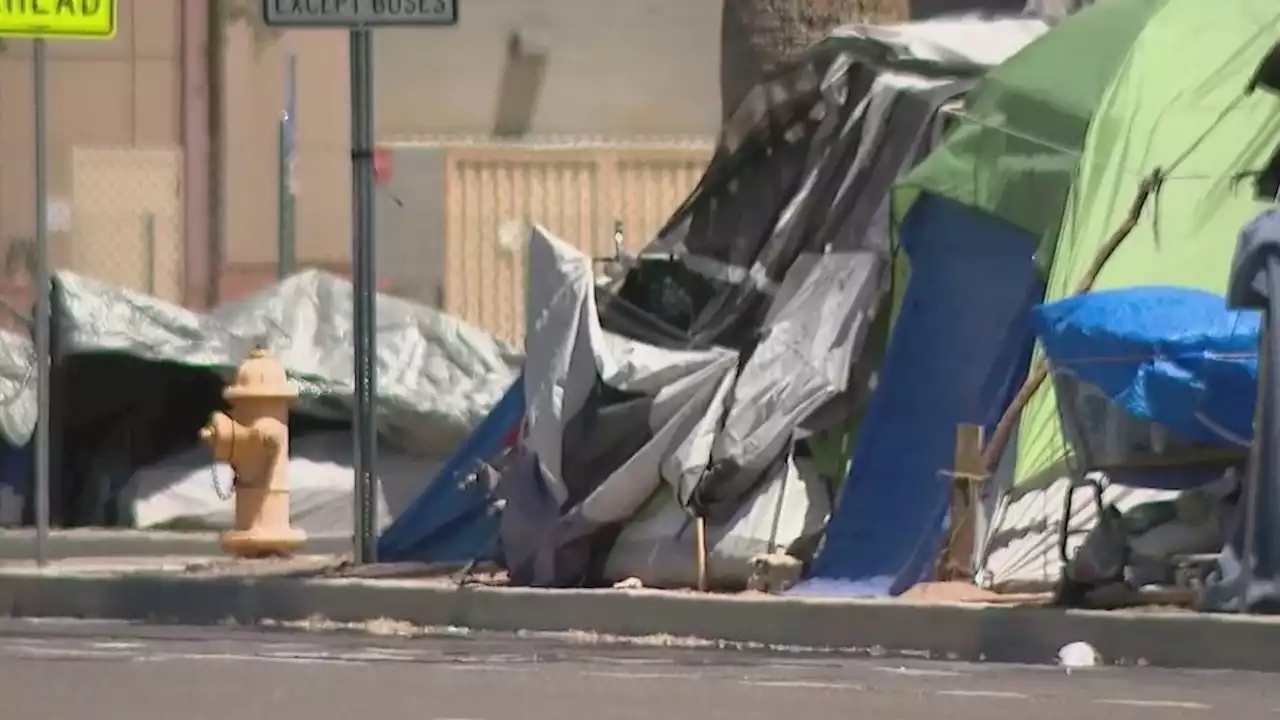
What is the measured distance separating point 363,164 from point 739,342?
6.35 feet

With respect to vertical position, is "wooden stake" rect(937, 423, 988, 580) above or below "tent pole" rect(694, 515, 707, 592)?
above

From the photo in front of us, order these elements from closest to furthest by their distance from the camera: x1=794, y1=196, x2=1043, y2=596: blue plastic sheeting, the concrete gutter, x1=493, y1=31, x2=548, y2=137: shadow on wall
→ x1=794, y1=196, x2=1043, y2=596: blue plastic sheeting, the concrete gutter, x1=493, y1=31, x2=548, y2=137: shadow on wall

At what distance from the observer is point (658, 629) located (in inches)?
441

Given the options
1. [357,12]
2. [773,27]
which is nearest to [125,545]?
[357,12]

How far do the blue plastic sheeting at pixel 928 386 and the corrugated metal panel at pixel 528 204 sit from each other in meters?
10.8

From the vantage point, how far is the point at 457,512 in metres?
13.7

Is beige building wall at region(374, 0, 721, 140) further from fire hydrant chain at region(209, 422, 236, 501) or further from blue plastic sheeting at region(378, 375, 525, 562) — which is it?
blue plastic sheeting at region(378, 375, 525, 562)

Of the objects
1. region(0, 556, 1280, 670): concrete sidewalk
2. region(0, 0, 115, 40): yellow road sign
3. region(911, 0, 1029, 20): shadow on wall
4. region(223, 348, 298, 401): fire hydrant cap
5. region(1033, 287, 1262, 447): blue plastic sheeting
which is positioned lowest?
region(0, 556, 1280, 670): concrete sidewalk

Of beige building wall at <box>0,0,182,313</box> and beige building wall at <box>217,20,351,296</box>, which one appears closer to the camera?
beige building wall at <box>0,0,182,313</box>

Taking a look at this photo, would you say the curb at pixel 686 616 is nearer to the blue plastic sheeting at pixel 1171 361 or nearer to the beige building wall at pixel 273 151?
the blue plastic sheeting at pixel 1171 361

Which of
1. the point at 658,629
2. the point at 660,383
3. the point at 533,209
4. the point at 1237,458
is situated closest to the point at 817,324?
the point at 660,383

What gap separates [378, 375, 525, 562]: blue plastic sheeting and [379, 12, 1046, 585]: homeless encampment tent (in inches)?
22.0

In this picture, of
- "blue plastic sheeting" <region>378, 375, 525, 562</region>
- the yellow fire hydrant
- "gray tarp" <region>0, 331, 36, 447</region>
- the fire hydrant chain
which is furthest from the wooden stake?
"gray tarp" <region>0, 331, 36, 447</region>

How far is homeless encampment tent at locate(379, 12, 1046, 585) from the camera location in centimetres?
1209
